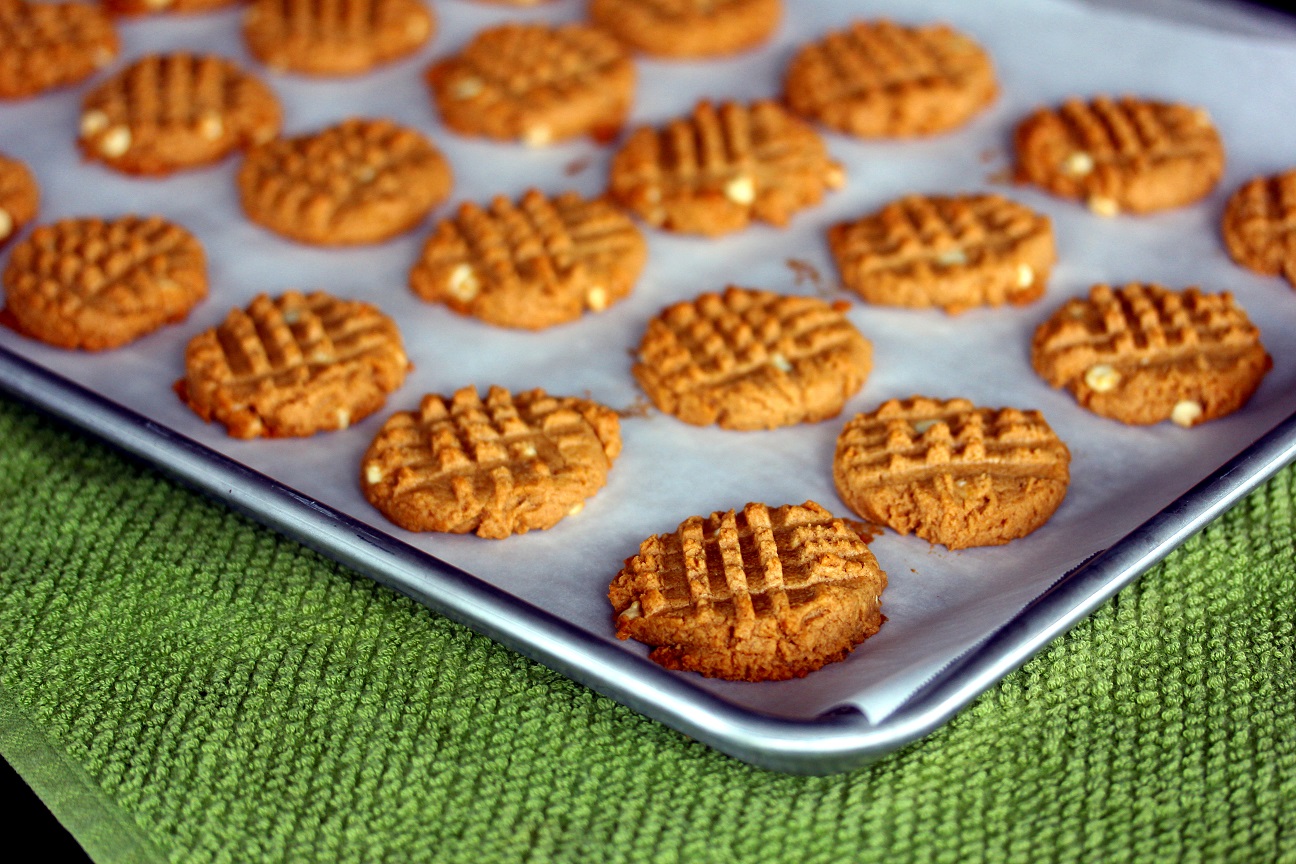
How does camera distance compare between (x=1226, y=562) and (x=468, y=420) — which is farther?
(x=468, y=420)

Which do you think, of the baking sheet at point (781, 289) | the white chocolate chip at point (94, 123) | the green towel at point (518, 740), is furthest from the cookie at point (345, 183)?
the green towel at point (518, 740)

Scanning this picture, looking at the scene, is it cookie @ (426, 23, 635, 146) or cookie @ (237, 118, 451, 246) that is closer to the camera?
cookie @ (237, 118, 451, 246)

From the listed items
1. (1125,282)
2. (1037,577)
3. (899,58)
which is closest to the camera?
(1037,577)

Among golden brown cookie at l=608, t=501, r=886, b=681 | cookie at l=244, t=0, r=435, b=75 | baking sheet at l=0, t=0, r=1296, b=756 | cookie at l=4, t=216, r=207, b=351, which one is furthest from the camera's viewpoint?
cookie at l=244, t=0, r=435, b=75

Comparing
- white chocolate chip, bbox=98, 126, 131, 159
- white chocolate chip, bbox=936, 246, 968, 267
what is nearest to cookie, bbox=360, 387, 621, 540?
white chocolate chip, bbox=936, 246, 968, 267

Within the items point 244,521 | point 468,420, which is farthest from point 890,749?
point 244,521

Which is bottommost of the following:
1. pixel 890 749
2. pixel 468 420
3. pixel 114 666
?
pixel 114 666

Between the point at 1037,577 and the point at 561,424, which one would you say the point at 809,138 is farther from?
the point at 1037,577

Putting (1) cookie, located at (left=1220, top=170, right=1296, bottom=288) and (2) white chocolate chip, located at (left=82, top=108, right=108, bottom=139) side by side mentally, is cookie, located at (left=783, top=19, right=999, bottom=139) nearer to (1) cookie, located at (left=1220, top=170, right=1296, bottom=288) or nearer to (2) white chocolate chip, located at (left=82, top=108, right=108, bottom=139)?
(1) cookie, located at (left=1220, top=170, right=1296, bottom=288)
